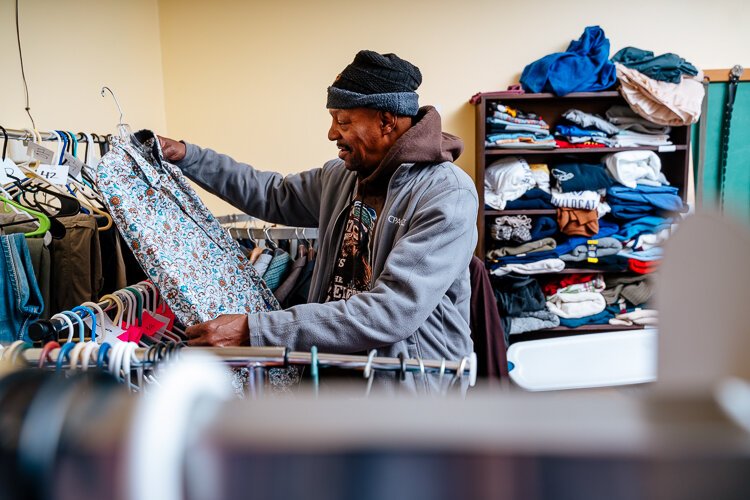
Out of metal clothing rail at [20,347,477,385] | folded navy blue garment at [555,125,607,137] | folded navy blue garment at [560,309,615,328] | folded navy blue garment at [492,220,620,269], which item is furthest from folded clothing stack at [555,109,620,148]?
metal clothing rail at [20,347,477,385]

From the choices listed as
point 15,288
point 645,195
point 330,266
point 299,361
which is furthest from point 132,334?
point 645,195

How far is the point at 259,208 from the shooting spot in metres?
1.70

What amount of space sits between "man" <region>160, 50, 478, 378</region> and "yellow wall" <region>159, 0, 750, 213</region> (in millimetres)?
1971

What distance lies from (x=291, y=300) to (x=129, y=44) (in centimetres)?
200

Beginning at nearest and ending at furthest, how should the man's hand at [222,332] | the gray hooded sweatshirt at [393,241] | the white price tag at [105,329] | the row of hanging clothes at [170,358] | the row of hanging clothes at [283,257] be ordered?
1. the row of hanging clothes at [170,358]
2. the man's hand at [222,332]
3. the gray hooded sweatshirt at [393,241]
4. the white price tag at [105,329]
5. the row of hanging clothes at [283,257]

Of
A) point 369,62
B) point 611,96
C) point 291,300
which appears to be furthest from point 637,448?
point 611,96

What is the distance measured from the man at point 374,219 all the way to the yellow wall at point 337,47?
1971 mm

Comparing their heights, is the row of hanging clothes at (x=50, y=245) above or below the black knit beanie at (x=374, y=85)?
below

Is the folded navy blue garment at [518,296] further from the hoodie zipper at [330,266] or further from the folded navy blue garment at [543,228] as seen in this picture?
the hoodie zipper at [330,266]

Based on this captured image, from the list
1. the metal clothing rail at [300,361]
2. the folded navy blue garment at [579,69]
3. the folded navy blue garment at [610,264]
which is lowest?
the folded navy blue garment at [610,264]

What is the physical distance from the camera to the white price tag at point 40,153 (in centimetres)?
149

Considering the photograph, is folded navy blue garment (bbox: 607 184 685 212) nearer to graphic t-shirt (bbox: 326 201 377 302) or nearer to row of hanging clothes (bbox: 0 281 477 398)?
graphic t-shirt (bbox: 326 201 377 302)

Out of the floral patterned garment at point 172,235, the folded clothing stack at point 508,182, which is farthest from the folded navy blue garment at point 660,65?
the floral patterned garment at point 172,235

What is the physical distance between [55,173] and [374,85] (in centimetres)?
83
